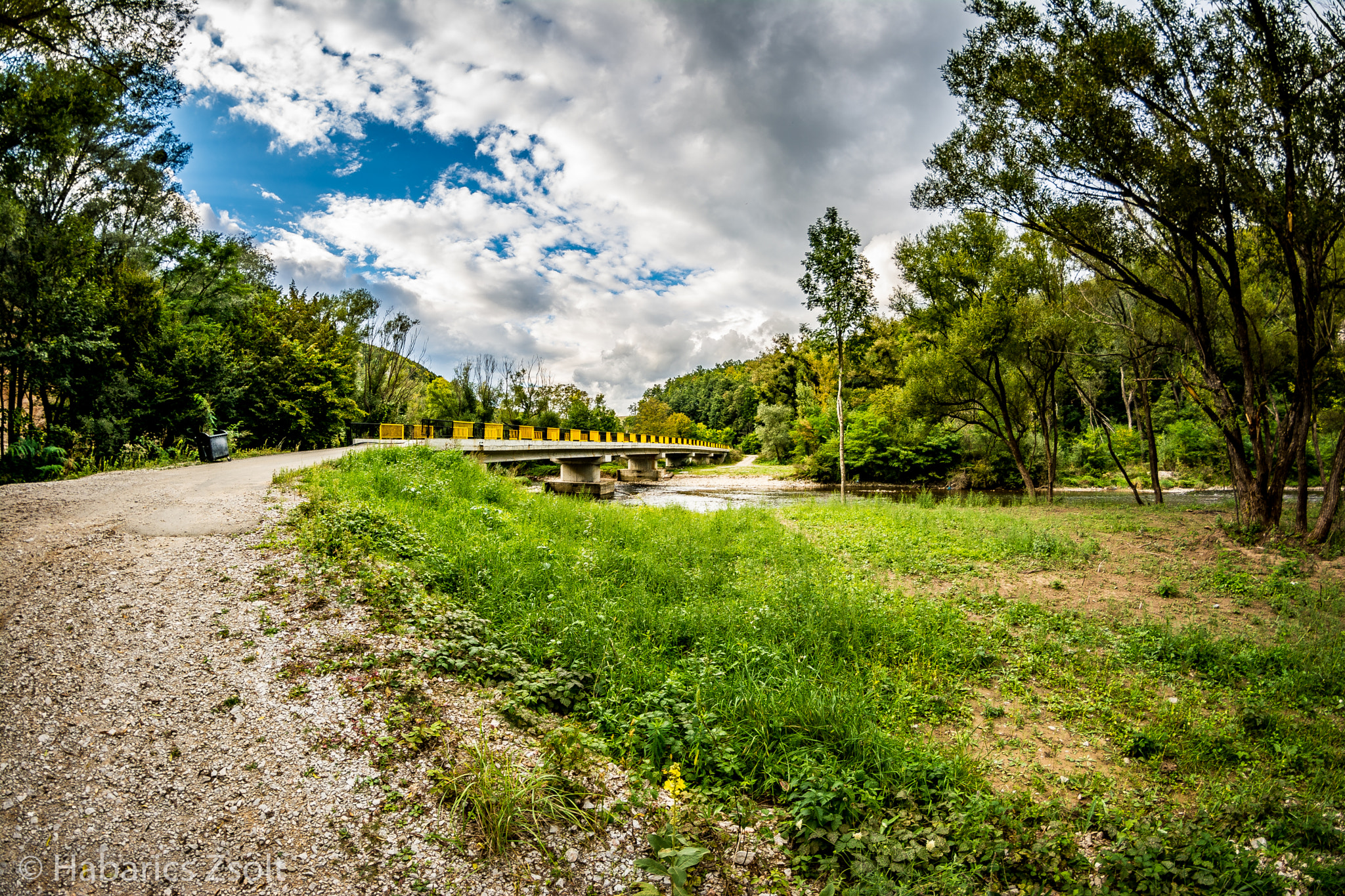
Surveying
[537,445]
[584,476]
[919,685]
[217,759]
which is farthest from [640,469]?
[217,759]

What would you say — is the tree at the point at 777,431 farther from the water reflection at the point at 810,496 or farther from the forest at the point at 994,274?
the forest at the point at 994,274

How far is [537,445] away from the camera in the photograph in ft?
79.0

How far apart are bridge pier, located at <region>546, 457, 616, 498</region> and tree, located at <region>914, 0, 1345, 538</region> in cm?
2052

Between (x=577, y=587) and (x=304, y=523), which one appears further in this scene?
(x=304, y=523)

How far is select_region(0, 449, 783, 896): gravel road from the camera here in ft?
8.35

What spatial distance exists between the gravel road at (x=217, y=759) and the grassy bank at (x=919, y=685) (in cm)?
60

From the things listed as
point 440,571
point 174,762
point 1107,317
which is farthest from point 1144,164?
point 174,762

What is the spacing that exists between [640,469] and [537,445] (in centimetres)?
2022

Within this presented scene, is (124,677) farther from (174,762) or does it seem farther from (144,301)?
(144,301)

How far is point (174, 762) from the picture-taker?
306 centimetres

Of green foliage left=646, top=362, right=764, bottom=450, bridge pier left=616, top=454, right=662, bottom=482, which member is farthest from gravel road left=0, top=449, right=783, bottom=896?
green foliage left=646, top=362, right=764, bottom=450

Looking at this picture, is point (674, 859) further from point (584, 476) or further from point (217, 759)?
point (584, 476)

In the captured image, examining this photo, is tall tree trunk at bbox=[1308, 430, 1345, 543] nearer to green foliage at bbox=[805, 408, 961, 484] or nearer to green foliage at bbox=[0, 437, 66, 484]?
green foliage at bbox=[805, 408, 961, 484]

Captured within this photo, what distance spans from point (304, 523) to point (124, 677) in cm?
369
